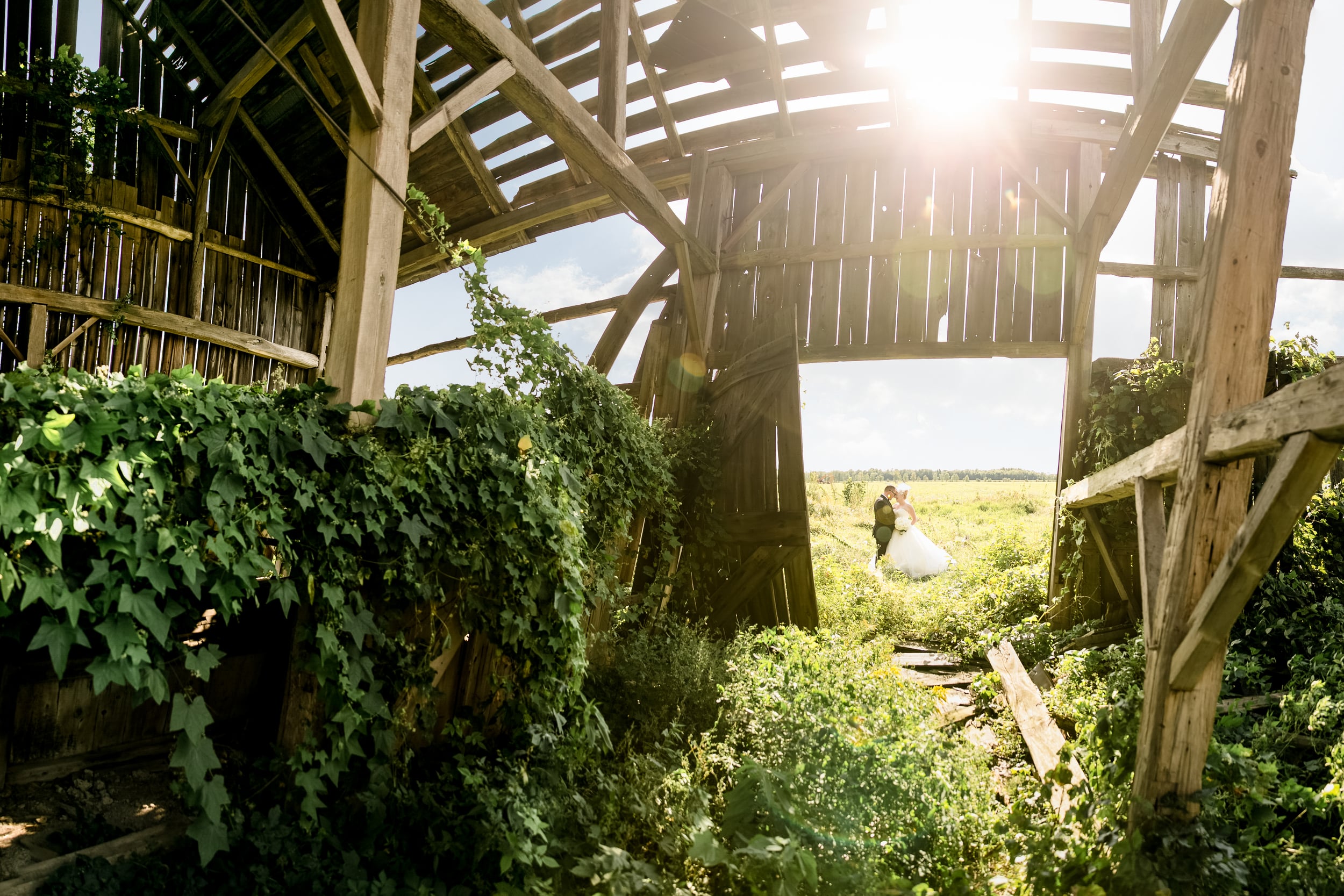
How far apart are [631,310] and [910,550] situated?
20.6ft

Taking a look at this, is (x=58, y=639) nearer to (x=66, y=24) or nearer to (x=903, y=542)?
(x=66, y=24)

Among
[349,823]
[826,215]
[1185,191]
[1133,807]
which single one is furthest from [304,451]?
[1185,191]

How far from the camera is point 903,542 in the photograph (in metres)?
10.7

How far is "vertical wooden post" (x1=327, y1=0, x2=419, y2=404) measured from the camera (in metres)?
2.83

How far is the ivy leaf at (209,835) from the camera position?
2193 millimetres

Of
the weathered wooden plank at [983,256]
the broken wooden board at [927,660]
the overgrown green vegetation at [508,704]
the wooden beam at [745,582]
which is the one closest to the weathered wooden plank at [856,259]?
the weathered wooden plank at [983,256]

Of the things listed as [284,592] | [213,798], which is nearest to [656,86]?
[284,592]

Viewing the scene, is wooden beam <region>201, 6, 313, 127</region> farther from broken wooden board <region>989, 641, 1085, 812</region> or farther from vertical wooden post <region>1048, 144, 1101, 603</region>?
broken wooden board <region>989, 641, 1085, 812</region>

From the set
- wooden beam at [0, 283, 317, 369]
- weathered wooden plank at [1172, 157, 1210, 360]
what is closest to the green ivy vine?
weathered wooden plank at [1172, 157, 1210, 360]

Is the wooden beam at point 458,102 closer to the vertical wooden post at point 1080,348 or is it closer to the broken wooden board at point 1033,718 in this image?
the broken wooden board at point 1033,718

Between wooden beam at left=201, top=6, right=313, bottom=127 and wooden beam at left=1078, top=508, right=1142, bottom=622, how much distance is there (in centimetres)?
764

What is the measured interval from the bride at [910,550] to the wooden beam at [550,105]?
21.6ft

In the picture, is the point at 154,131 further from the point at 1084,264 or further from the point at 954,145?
the point at 1084,264

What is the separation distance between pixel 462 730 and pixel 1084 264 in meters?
6.60
